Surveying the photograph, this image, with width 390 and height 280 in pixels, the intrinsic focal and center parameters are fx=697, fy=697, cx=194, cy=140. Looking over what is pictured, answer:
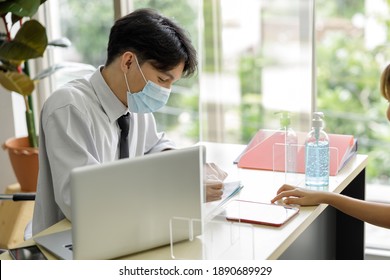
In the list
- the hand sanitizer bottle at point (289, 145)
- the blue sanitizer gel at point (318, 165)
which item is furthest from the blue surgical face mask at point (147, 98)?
the blue sanitizer gel at point (318, 165)

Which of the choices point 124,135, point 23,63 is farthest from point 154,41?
point 23,63

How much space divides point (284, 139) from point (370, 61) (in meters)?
1.43

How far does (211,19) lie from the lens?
167cm

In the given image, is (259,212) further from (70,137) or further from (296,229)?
(70,137)

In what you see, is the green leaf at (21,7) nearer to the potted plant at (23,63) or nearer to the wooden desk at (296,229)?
Answer: the potted plant at (23,63)

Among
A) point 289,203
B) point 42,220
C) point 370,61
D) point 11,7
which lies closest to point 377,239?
point 370,61

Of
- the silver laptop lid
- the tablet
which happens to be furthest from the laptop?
the tablet

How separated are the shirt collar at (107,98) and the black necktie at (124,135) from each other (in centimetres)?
5

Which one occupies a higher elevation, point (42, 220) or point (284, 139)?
point (284, 139)

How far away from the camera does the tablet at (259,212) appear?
188 cm

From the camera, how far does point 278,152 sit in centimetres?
229

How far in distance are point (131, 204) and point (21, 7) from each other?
1.49 meters
